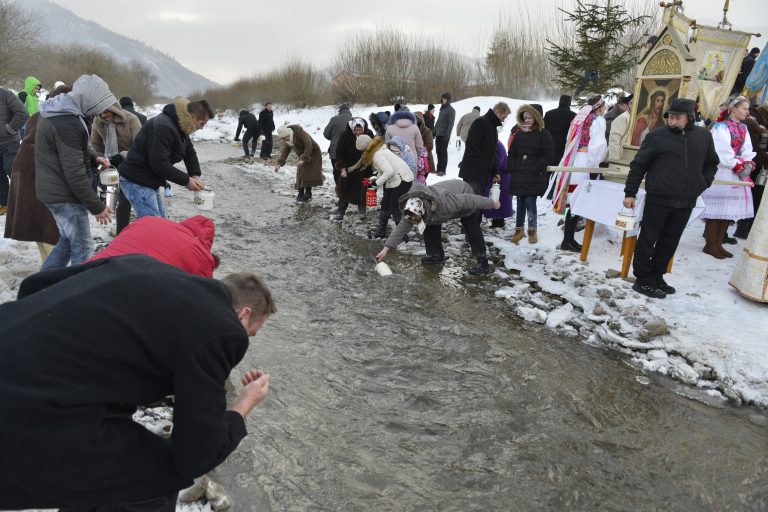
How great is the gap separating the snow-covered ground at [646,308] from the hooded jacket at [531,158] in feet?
2.75

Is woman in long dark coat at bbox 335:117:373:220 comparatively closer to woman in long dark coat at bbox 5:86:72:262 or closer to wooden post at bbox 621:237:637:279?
wooden post at bbox 621:237:637:279

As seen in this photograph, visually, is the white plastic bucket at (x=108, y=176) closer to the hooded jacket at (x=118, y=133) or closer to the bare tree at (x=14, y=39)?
the hooded jacket at (x=118, y=133)

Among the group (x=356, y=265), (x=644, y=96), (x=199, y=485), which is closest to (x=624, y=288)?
(x=644, y=96)

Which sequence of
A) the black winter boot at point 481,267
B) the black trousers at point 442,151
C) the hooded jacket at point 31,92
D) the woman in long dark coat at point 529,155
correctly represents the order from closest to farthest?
A: the black winter boot at point 481,267, the woman in long dark coat at point 529,155, the hooded jacket at point 31,92, the black trousers at point 442,151

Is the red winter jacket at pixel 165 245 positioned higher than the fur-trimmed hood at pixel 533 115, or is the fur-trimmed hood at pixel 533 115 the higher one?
the fur-trimmed hood at pixel 533 115

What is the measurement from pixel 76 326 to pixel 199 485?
1.55 meters

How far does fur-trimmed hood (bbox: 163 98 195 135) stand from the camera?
4520mm

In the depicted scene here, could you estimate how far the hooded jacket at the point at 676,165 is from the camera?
193 inches

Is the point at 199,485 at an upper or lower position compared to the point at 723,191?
lower

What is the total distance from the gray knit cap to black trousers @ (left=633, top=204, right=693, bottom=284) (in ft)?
16.5

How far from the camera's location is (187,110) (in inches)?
179

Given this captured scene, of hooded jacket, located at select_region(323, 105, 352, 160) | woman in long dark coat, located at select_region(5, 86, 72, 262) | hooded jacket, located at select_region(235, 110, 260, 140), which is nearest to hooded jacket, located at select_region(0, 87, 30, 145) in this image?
woman in long dark coat, located at select_region(5, 86, 72, 262)

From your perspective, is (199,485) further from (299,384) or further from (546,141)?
(546,141)

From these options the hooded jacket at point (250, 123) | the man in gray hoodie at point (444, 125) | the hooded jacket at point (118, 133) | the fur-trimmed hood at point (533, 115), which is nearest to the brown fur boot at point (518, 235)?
the fur-trimmed hood at point (533, 115)
